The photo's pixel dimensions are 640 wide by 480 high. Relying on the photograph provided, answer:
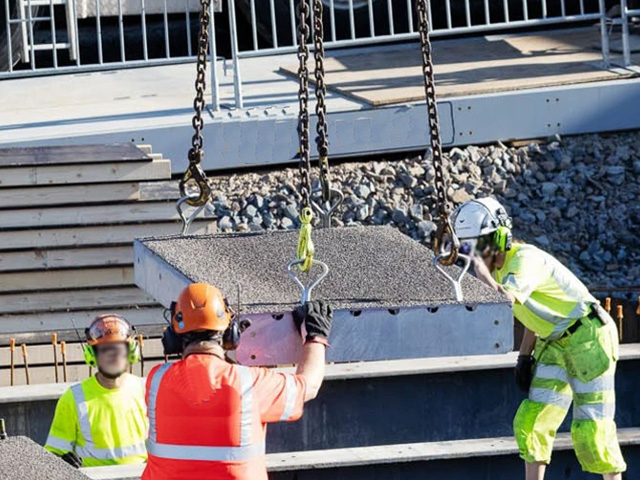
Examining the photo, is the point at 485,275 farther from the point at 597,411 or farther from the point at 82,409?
the point at 82,409

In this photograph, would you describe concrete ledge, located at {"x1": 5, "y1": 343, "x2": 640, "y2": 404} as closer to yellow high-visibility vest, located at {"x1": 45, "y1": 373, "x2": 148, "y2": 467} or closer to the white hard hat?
the white hard hat

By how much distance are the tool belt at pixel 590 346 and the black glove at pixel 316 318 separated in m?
2.77

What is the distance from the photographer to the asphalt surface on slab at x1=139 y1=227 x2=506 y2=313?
6176mm

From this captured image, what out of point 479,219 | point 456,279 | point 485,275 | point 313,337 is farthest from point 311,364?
point 479,219

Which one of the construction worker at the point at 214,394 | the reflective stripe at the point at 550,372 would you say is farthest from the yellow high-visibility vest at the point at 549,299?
the construction worker at the point at 214,394

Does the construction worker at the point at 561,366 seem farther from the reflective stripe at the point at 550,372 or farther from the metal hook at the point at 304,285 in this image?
the metal hook at the point at 304,285

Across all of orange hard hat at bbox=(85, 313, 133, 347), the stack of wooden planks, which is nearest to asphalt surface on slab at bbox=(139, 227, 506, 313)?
orange hard hat at bbox=(85, 313, 133, 347)

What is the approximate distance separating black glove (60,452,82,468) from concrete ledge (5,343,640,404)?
1285mm

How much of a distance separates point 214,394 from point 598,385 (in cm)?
317

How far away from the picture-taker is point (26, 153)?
11.1m

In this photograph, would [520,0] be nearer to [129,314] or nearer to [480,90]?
[480,90]

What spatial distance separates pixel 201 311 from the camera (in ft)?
18.5

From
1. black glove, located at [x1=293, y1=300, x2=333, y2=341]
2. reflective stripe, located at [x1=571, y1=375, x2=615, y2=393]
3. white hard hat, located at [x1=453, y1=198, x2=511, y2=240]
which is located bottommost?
reflective stripe, located at [x1=571, y1=375, x2=615, y2=393]

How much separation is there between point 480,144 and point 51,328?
3.80 metres
